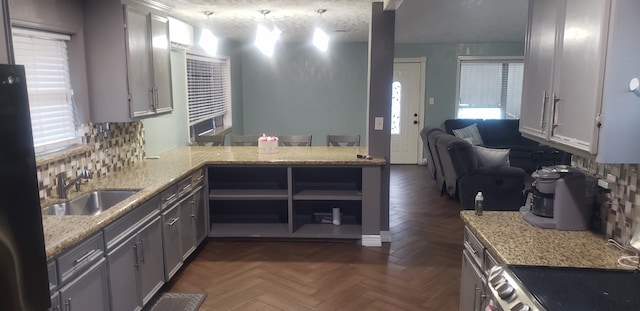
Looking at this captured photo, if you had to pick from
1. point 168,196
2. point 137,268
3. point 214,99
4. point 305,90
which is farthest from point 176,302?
point 305,90

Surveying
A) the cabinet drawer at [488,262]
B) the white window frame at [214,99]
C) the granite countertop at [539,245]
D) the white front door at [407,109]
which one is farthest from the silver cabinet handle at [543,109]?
the white front door at [407,109]

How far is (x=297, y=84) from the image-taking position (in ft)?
26.9

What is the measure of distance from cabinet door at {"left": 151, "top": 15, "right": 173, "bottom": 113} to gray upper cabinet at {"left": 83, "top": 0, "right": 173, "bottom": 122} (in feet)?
0.47

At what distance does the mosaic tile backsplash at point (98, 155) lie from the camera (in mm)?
2741

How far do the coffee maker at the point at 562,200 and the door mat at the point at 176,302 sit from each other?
87.4 inches

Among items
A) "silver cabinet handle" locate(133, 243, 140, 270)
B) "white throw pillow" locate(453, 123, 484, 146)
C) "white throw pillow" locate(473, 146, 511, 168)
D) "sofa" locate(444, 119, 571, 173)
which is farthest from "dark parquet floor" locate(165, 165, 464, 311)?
"sofa" locate(444, 119, 571, 173)

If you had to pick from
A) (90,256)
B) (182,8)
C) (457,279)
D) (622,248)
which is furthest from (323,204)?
(622,248)

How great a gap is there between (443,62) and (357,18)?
346 cm

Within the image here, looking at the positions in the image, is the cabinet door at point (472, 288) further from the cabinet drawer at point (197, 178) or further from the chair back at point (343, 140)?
the chair back at point (343, 140)

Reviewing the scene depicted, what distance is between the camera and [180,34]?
4.64 meters

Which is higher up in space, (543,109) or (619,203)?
(543,109)

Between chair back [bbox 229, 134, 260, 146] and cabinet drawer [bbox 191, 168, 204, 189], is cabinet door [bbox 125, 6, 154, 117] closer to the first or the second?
cabinet drawer [bbox 191, 168, 204, 189]

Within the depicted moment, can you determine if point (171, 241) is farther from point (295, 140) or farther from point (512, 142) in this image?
point (512, 142)

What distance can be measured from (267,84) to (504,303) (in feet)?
23.1
